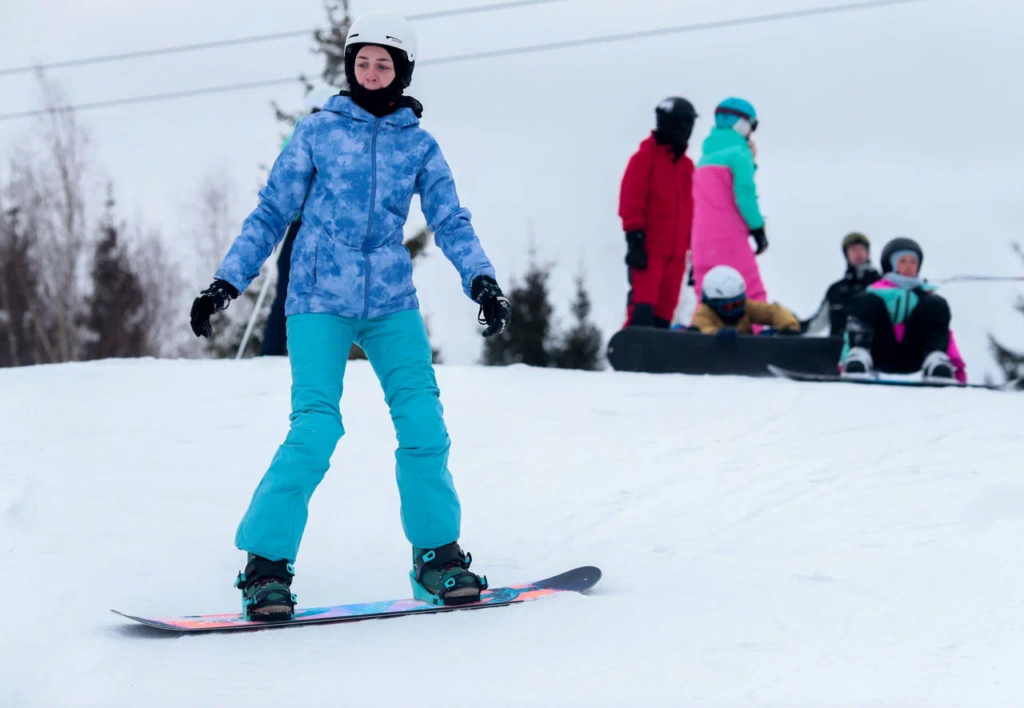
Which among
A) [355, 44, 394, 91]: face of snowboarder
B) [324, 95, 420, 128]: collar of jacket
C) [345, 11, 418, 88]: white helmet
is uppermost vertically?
[345, 11, 418, 88]: white helmet

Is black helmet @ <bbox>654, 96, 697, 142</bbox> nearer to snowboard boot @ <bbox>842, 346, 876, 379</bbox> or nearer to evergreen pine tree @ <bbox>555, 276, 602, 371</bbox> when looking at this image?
snowboard boot @ <bbox>842, 346, 876, 379</bbox>

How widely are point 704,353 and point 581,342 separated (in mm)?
23343

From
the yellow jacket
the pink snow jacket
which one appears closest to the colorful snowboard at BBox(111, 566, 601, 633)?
the yellow jacket

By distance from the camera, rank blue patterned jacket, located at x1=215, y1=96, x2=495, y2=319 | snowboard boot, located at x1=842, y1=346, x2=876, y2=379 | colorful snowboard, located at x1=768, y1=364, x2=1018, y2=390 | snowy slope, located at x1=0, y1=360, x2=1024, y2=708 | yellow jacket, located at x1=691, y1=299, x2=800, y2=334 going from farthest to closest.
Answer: yellow jacket, located at x1=691, y1=299, x2=800, y2=334 → snowboard boot, located at x1=842, y1=346, x2=876, y2=379 → colorful snowboard, located at x1=768, y1=364, x2=1018, y2=390 → blue patterned jacket, located at x1=215, y1=96, x2=495, y2=319 → snowy slope, located at x1=0, y1=360, x2=1024, y2=708

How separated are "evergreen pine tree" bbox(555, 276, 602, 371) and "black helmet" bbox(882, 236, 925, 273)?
60.6ft

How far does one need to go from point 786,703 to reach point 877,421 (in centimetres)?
387

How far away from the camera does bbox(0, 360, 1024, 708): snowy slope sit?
9.29 feet

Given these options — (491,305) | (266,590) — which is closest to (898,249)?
(491,305)

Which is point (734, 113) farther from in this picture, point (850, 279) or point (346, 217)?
point (346, 217)

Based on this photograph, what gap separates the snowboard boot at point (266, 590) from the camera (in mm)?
3141

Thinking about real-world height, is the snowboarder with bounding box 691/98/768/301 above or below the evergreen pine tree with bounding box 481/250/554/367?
above

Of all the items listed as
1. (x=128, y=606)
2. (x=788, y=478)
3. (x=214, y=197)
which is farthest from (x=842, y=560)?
(x=214, y=197)

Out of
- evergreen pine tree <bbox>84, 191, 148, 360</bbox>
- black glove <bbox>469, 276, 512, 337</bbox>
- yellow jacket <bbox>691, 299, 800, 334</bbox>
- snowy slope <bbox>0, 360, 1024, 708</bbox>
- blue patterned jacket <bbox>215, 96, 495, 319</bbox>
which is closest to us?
snowy slope <bbox>0, 360, 1024, 708</bbox>

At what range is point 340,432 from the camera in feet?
11.1
